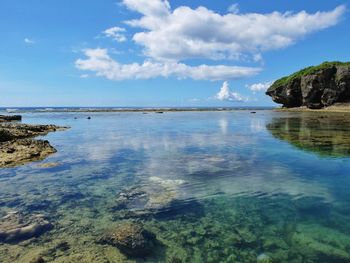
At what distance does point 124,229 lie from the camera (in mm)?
9336

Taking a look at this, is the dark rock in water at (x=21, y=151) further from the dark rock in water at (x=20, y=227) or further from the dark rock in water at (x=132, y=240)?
the dark rock in water at (x=132, y=240)

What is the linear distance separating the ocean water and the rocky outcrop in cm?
8299

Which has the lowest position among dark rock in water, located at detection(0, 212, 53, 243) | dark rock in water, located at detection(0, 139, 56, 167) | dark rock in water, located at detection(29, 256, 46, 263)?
dark rock in water, located at detection(29, 256, 46, 263)

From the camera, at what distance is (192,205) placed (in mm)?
12102

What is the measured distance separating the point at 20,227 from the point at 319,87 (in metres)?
105

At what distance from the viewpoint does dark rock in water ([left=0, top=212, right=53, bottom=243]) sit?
9.41 meters

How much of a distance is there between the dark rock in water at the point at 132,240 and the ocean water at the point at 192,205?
0.18 meters

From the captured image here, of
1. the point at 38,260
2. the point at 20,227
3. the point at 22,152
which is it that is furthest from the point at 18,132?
the point at 38,260

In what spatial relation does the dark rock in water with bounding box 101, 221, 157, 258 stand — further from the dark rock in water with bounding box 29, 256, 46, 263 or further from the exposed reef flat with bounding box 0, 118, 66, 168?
the exposed reef flat with bounding box 0, 118, 66, 168

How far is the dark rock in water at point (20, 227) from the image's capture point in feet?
30.9

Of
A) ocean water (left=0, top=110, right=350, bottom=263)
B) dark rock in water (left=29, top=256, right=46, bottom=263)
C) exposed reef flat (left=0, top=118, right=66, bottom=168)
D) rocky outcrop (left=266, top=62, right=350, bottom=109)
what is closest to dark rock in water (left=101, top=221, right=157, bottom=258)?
ocean water (left=0, top=110, right=350, bottom=263)

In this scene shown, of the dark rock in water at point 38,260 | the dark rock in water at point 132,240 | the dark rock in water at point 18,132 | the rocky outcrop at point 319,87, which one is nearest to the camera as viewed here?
the dark rock in water at point 38,260

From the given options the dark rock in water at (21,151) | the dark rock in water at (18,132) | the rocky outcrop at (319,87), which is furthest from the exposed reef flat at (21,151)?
the rocky outcrop at (319,87)

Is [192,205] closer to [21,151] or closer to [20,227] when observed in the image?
[20,227]
